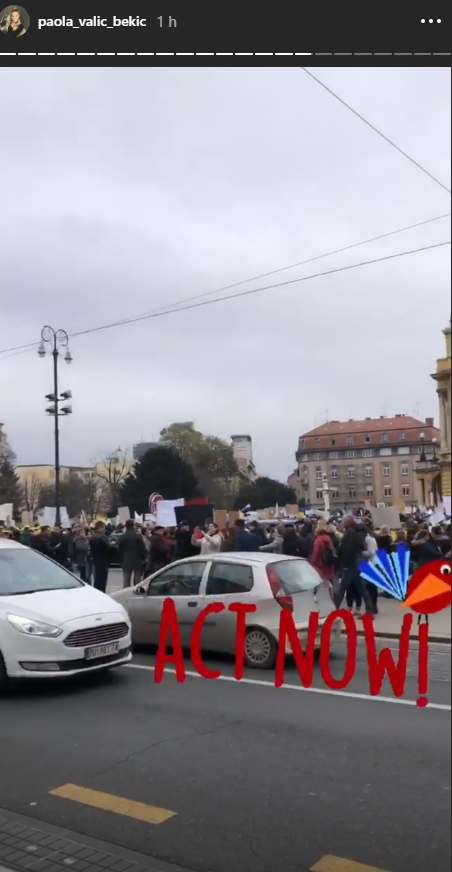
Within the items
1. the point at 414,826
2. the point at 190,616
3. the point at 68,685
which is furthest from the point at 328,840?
the point at 68,685

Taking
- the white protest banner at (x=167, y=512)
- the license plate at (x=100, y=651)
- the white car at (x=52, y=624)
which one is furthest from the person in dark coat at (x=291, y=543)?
the license plate at (x=100, y=651)

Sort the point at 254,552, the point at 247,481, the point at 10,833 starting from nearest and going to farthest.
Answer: the point at 247,481, the point at 254,552, the point at 10,833

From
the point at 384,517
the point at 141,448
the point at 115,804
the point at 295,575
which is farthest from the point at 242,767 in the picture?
the point at 384,517

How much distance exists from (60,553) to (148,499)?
635 mm

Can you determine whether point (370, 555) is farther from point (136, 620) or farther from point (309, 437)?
point (136, 620)

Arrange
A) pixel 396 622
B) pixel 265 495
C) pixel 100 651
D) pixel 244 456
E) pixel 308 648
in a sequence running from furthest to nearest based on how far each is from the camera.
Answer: pixel 100 651 → pixel 244 456 → pixel 265 495 → pixel 308 648 → pixel 396 622

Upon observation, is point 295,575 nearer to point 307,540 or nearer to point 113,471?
point 307,540

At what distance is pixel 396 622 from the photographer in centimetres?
146

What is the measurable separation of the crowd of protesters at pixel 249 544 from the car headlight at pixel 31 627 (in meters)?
0.76

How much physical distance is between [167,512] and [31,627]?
71.4 inches

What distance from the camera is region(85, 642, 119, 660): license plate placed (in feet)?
11.8

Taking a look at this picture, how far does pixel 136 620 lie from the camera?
291cm
